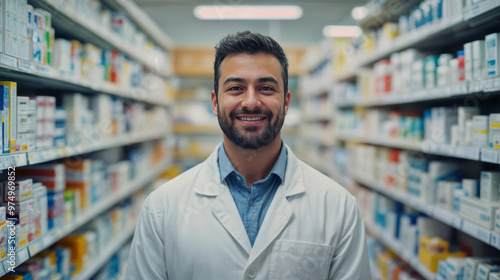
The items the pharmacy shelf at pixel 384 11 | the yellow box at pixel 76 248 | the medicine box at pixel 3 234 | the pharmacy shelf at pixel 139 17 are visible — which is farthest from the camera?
the pharmacy shelf at pixel 139 17

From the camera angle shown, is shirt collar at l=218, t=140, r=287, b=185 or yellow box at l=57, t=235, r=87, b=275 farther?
yellow box at l=57, t=235, r=87, b=275

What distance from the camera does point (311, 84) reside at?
7.14 m

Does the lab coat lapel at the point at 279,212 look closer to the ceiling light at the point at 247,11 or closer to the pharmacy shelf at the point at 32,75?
the pharmacy shelf at the point at 32,75

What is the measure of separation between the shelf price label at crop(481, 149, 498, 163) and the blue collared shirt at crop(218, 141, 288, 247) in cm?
111

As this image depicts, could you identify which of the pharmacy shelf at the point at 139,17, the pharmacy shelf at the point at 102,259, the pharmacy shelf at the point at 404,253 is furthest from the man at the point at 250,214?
the pharmacy shelf at the point at 139,17

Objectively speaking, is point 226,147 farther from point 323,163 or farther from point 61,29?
point 323,163

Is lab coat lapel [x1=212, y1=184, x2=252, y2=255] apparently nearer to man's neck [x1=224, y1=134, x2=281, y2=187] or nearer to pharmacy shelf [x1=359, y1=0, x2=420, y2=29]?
man's neck [x1=224, y1=134, x2=281, y2=187]

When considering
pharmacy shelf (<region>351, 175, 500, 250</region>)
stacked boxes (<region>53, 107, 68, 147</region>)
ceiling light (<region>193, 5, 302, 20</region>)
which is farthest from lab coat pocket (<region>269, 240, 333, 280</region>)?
ceiling light (<region>193, 5, 302, 20</region>)

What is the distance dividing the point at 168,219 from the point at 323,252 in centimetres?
68

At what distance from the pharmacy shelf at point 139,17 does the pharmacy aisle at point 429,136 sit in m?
2.60

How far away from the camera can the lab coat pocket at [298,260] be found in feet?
4.85

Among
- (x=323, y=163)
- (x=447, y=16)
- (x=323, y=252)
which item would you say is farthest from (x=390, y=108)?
(x=323, y=252)

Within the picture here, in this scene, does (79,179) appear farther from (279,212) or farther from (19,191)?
(279,212)

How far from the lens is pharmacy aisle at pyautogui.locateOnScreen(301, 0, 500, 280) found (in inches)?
80.1
